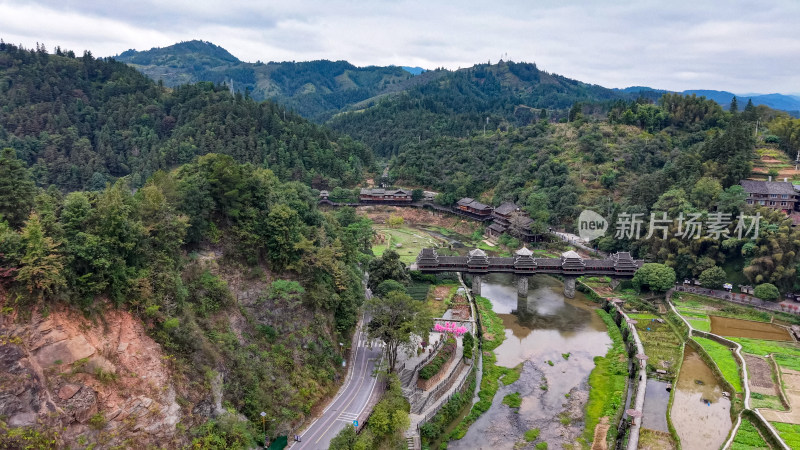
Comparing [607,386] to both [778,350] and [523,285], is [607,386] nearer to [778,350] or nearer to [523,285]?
[778,350]

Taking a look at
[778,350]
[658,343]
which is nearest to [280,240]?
[658,343]

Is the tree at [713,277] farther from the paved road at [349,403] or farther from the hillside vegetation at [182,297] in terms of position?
the paved road at [349,403]

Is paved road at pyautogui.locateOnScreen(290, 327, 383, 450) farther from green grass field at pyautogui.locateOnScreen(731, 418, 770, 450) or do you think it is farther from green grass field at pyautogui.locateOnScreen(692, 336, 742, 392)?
green grass field at pyautogui.locateOnScreen(692, 336, 742, 392)

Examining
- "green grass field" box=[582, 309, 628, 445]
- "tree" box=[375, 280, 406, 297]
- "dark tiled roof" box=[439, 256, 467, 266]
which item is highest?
"dark tiled roof" box=[439, 256, 467, 266]

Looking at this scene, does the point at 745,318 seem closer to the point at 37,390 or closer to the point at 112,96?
the point at 37,390

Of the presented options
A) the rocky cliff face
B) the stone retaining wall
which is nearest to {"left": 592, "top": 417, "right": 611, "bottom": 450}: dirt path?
the stone retaining wall

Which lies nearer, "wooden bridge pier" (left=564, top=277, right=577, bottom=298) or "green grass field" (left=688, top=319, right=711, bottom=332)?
"green grass field" (left=688, top=319, right=711, bottom=332)

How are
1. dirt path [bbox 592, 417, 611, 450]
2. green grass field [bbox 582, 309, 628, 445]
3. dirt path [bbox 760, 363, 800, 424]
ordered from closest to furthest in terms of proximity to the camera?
dirt path [bbox 592, 417, 611, 450]
dirt path [bbox 760, 363, 800, 424]
green grass field [bbox 582, 309, 628, 445]
